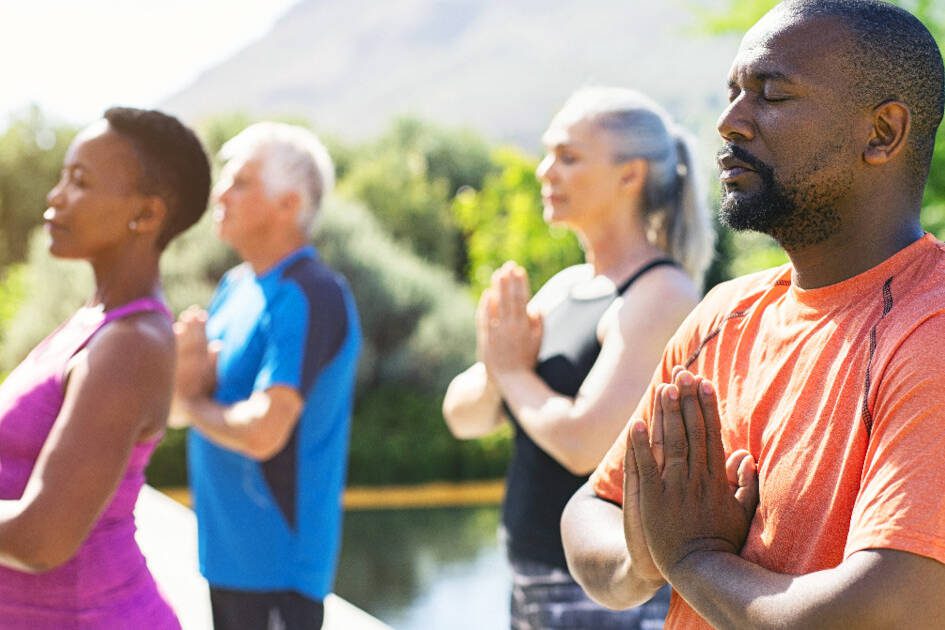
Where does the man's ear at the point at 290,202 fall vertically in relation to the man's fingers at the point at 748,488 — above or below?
below

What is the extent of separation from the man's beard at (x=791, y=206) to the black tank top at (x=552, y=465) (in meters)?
1.02

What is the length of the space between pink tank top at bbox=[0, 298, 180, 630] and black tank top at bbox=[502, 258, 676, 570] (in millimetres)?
675

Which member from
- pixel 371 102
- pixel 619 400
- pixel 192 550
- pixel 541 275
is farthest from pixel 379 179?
pixel 371 102

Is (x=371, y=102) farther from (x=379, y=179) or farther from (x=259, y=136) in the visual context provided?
(x=259, y=136)

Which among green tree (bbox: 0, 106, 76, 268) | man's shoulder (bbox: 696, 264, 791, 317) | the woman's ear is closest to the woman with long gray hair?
the woman's ear

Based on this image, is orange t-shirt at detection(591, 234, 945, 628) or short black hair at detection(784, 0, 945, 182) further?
short black hair at detection(784, 0, 945, 182)

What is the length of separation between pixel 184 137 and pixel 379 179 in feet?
52.9

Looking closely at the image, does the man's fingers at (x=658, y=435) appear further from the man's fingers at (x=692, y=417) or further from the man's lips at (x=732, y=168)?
the man's lips at (x=732, y=168)

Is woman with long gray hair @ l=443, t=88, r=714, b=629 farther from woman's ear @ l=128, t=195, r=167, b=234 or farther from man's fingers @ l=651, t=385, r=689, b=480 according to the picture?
man's fingers @ l=651, t=385, r=689, b=480

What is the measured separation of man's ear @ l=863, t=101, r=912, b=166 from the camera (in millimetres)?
1088

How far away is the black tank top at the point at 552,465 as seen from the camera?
2.14 meters

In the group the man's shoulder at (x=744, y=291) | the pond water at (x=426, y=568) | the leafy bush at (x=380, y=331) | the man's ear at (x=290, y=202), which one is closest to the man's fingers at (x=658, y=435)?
the man's shoulder at (x=744, y=291)

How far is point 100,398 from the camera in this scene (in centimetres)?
174

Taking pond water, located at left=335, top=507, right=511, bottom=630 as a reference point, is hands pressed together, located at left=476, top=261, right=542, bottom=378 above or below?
above
